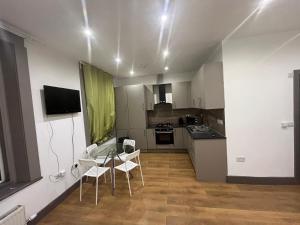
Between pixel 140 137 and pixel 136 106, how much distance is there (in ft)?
3.23

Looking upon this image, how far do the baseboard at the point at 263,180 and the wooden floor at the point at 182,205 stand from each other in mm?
87

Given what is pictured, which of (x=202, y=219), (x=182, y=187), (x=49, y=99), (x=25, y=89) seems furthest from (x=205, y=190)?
(x=25, y=89)

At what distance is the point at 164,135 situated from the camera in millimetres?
4746

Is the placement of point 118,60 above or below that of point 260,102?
above

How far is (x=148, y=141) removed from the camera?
4.82 m

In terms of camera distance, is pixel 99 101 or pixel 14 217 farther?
pixel 99 101

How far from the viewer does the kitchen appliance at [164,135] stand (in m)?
4.70

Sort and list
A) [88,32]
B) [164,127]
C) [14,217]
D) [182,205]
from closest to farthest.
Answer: [14,217], [88,32], [182,205], [164,127]

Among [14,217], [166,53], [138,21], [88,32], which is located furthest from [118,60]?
[14,217]

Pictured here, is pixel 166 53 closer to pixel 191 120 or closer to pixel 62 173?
pixel 191 120

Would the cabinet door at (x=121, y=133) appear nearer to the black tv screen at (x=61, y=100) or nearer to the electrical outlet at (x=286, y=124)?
the black tv screen at (x=61, y=100)

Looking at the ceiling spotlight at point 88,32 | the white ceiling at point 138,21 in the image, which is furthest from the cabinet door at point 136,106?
the ceiling spotlight at point 88,32

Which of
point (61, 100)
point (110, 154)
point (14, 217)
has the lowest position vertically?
point (14, 217)

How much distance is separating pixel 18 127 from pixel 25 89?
1.62 ft
